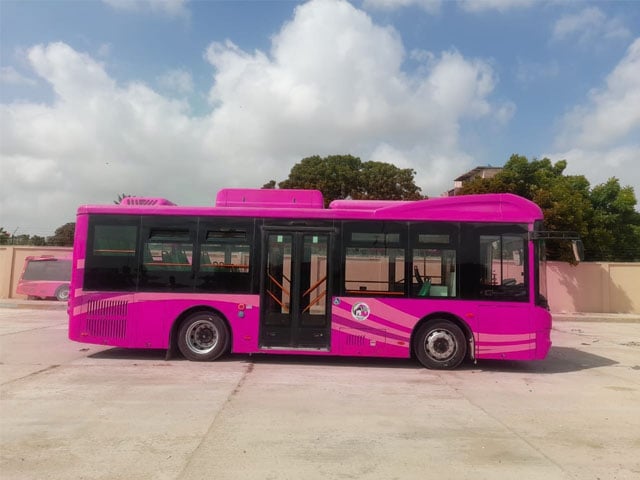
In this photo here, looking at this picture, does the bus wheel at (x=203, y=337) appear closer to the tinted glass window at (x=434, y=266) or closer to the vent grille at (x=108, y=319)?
the vent grille at (x=108, y=319)

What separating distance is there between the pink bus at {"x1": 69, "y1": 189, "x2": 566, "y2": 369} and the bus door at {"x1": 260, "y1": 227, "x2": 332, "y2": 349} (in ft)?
0.06

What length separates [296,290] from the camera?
8.98m

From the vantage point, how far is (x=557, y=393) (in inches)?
296

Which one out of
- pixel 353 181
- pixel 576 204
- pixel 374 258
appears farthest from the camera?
pixel 353 181

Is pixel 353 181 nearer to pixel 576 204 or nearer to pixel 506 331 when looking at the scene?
pixel 576 204

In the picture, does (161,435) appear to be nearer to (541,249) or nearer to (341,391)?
(341,391)

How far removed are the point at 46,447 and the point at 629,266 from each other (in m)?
23.1

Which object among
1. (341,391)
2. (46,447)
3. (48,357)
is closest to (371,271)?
(341,391)

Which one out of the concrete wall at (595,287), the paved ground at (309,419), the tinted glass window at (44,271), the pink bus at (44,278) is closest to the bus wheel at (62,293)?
the pink bus at (44,278)

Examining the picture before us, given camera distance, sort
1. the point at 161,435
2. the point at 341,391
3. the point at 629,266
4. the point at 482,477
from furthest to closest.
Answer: the point at 629,266
the point at 341,391
the point at 161,435
the point at 482,477

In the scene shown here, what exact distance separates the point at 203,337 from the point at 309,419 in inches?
153

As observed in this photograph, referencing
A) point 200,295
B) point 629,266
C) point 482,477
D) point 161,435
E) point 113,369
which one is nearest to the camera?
point 482,477

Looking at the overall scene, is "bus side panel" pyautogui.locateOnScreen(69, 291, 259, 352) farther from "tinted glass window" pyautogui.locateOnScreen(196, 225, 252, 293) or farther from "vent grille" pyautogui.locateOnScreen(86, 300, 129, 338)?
"tinted glass window" pyautogui.locateOnScreen(196, 225, 252, 293)

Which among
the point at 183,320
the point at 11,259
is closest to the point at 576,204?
the point at 183,320
